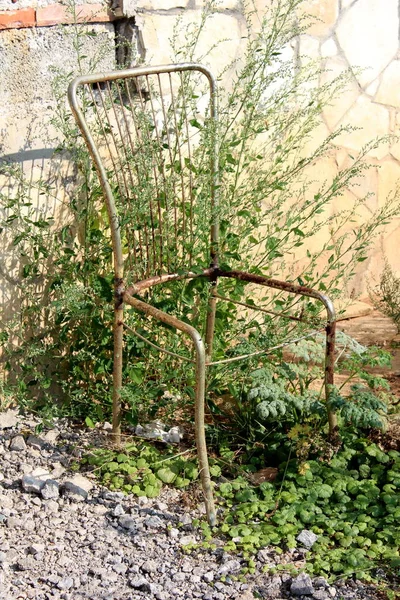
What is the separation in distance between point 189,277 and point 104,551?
1074 millimetres

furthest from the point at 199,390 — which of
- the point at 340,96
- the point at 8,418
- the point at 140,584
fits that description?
the point at 340,96

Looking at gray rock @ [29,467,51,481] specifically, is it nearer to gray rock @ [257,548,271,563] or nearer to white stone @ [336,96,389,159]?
gray rock @ [257,548,271,563]

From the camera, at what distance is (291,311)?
12.6 ft

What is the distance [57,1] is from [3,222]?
94cm

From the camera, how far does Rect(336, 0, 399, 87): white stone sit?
14.9 feet

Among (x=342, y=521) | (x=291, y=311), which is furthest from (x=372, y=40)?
(x=342, y=521)

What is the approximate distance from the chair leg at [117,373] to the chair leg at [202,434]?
448mm

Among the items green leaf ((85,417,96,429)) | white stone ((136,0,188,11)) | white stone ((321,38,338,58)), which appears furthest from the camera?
white stone ((321,38,338,58))

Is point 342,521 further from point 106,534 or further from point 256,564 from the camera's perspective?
point 106,534

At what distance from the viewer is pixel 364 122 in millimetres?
4766

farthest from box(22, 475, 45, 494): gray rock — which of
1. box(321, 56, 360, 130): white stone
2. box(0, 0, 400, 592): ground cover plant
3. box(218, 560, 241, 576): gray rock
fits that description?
box(321, 56, 360, 130): white stone

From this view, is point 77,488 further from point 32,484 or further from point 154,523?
point 154,523

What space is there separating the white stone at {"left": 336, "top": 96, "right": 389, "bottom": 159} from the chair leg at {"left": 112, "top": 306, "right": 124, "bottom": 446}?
7.21 ft

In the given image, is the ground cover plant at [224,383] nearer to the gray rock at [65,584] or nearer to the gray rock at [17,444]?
the gray rock at [17,444]
